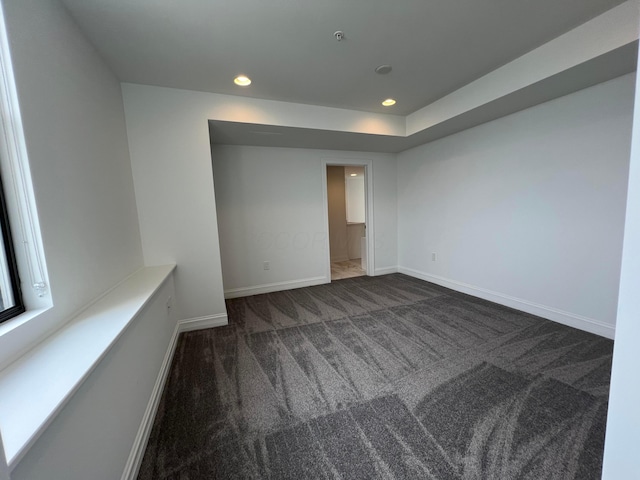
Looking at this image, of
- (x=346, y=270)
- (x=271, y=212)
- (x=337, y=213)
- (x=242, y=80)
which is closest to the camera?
(x=242, y=80)

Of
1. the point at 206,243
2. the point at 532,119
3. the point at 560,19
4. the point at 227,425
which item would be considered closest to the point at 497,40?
the point at 560,19

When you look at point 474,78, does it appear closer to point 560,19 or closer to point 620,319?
point 560,19

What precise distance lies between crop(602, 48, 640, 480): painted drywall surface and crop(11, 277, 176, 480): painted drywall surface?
149 cm

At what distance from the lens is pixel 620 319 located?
0.59m

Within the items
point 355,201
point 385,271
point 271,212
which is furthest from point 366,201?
point 271,212

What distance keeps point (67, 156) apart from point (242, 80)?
1644 millimetres

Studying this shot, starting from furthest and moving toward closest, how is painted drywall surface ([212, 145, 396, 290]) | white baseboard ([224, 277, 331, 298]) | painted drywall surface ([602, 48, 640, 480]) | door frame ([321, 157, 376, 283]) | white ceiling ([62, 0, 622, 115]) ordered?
door frame ([321, 157, 376, 283]), white baseboard ([224, 277, 331, 298]), painted drywall surface ([212, 145, 396, 290]), white ceiling ([62, 0, 622, 115]), painted drywall surface ([602, 48, 640, 480])

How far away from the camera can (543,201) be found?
2660 mm

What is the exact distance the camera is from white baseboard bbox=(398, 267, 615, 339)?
234 centimetres

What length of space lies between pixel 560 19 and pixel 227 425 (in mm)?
3588

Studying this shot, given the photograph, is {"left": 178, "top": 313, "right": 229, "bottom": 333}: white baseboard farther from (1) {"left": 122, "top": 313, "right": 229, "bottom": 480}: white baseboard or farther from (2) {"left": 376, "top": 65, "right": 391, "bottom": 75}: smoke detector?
(2) {"left": 376, "top": 65, "right": 391, "bottom": 75}: smoke detector

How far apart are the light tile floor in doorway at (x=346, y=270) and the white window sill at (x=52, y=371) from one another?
11.8 ft

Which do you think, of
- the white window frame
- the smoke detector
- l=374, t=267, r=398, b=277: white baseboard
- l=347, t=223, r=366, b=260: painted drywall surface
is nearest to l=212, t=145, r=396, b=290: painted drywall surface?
l=374, t=267, r=398, b=277: white baseboard

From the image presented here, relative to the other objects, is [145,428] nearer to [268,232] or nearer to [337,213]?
[268,232]
